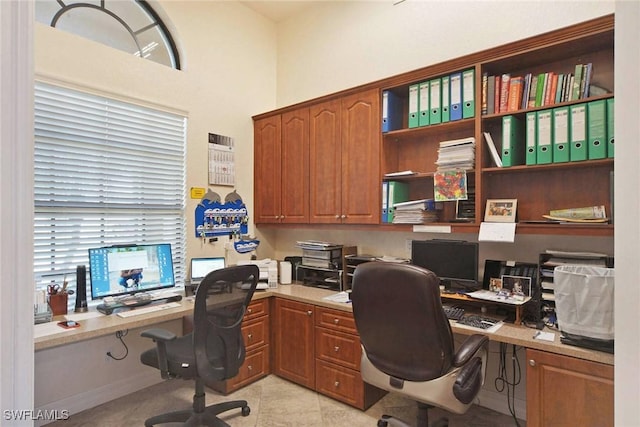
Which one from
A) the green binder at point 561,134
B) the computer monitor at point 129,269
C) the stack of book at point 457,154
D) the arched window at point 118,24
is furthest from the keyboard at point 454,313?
the arched window at point 118,24

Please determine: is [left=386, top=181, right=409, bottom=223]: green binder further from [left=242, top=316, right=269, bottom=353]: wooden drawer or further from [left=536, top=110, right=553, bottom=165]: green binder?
[left=242, top=316, right=269, bottom=353]: wooden drawer

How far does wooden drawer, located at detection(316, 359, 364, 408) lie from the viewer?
2547mm

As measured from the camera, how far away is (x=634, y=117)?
64 centimetres

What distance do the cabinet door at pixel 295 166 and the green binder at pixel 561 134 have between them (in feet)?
6.32

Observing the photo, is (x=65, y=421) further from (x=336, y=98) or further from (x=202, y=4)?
(x=202, y=4)

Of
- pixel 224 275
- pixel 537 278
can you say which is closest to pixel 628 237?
pixel 537 278

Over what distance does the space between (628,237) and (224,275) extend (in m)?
1.86

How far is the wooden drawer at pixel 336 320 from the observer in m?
2.58

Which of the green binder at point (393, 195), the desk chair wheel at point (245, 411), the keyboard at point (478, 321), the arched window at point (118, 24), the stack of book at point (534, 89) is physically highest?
the arched window at point (118, 24)

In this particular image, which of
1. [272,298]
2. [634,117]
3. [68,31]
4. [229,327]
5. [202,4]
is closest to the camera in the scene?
[634,117]

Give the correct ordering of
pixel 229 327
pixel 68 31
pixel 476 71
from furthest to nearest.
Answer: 1. pixel 68 31
2. pixel 476 71
3. pixel 229 327

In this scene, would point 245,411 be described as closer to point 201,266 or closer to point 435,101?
point 201,266

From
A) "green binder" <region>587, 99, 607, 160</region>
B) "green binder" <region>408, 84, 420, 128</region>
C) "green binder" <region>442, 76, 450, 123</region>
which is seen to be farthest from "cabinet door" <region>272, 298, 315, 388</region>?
"green binder" <region>587, 99, 607, 160</region>

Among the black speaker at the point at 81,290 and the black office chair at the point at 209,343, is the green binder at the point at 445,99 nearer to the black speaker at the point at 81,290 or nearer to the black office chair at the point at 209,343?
the black office chair at the point at 209,343
